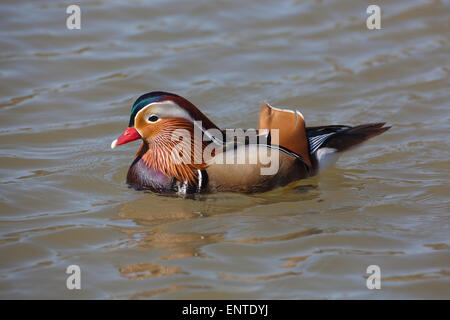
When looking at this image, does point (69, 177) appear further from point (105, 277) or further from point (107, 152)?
point (105, 277)

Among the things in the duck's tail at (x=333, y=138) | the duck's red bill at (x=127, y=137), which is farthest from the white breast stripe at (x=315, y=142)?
the duck's red bill at (x=127, y=137)

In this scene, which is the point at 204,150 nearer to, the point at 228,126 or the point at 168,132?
the point at 168,132

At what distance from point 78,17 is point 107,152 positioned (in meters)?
3.85

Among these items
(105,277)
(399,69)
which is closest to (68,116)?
(105,277)

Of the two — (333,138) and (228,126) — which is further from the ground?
(228,126)

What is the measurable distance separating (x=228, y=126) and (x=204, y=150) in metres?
1.89

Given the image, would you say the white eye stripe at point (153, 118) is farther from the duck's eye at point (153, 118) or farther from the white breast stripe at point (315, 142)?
the white breast stripe at point (315, 142)

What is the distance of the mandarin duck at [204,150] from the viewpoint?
18.5ft

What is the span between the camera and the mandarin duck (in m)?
5.65

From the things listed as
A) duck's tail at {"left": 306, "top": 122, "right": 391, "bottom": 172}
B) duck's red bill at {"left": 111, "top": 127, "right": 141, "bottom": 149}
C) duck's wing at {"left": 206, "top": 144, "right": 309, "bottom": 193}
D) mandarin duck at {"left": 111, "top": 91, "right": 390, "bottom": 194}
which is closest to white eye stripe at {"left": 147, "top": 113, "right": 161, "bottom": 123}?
mandarin duck at {"left": 111, "top": 91, "right": 390, "bottom": 194}

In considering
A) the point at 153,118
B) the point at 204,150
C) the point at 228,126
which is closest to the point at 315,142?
the point at 204,150

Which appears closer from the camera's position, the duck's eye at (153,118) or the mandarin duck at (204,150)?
the mandarin duck at (204,150)

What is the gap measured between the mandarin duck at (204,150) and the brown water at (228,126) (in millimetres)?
161

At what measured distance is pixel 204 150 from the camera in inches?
227
